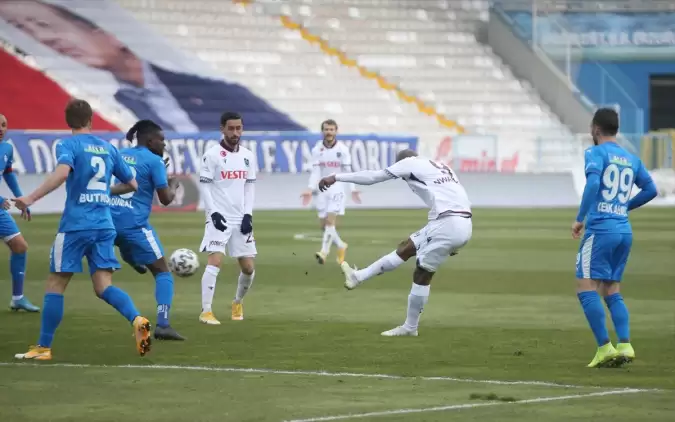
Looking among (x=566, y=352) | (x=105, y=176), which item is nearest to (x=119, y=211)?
(x=105, y=176)

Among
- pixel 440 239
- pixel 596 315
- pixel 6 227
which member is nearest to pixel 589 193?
pixel 596 315

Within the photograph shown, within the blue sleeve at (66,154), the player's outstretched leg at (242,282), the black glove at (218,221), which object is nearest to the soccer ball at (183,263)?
the player's outstretched leg at (242,282)

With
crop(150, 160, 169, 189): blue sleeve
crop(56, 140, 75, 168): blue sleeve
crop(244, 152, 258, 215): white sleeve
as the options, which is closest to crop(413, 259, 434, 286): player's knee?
crop(244, 152, 258, 215): white sleeve

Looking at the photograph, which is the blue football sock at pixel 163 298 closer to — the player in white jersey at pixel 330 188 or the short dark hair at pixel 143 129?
the short dark hair at pixel 143 129

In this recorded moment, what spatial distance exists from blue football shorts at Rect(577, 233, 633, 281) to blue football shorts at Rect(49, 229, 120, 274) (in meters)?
3.66

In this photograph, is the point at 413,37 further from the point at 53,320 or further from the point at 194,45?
the point at 53,320

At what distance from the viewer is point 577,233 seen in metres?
10.4

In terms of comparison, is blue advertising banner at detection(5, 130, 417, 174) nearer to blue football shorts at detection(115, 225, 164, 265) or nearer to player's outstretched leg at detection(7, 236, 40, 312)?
player's outstretched leg at detection(7, 236, 40, 312)

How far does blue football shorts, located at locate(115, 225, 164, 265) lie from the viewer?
12609 mm

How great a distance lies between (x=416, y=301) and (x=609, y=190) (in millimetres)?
2549

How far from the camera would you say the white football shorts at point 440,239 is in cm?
1256

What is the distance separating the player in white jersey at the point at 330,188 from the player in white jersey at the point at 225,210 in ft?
23.6

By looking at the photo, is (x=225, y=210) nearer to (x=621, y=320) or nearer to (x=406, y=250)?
(x=406, y=250)

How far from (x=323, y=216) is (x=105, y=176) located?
11958 mm
